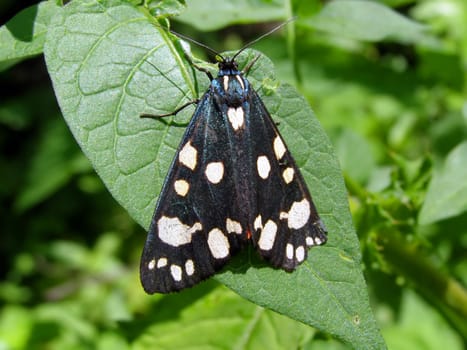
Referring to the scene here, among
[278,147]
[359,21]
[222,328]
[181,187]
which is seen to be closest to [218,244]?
[181,187]

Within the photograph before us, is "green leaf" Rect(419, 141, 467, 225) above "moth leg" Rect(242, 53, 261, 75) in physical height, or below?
below

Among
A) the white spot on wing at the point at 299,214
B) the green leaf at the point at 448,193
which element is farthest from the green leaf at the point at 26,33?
the green leaf at the point at 448,193

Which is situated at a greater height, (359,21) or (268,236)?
(359,21)

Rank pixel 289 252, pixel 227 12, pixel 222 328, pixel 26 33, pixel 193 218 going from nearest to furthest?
1. pixel 289 252
2. pixel 26 33
3. pixel 193 218
4. pixel 227 12
5. pixel 222 328

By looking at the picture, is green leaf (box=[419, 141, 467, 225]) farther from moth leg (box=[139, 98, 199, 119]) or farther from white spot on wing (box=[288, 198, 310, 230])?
moth leg (box=[139, 98, 199, 119])

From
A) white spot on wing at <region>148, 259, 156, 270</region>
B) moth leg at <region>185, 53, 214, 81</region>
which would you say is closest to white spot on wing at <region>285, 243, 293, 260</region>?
white spot on wing at <region>148, 259, 156, 270</region>

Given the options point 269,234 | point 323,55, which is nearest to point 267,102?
point 269,234

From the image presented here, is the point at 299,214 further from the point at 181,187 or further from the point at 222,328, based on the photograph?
the point at 222,328
